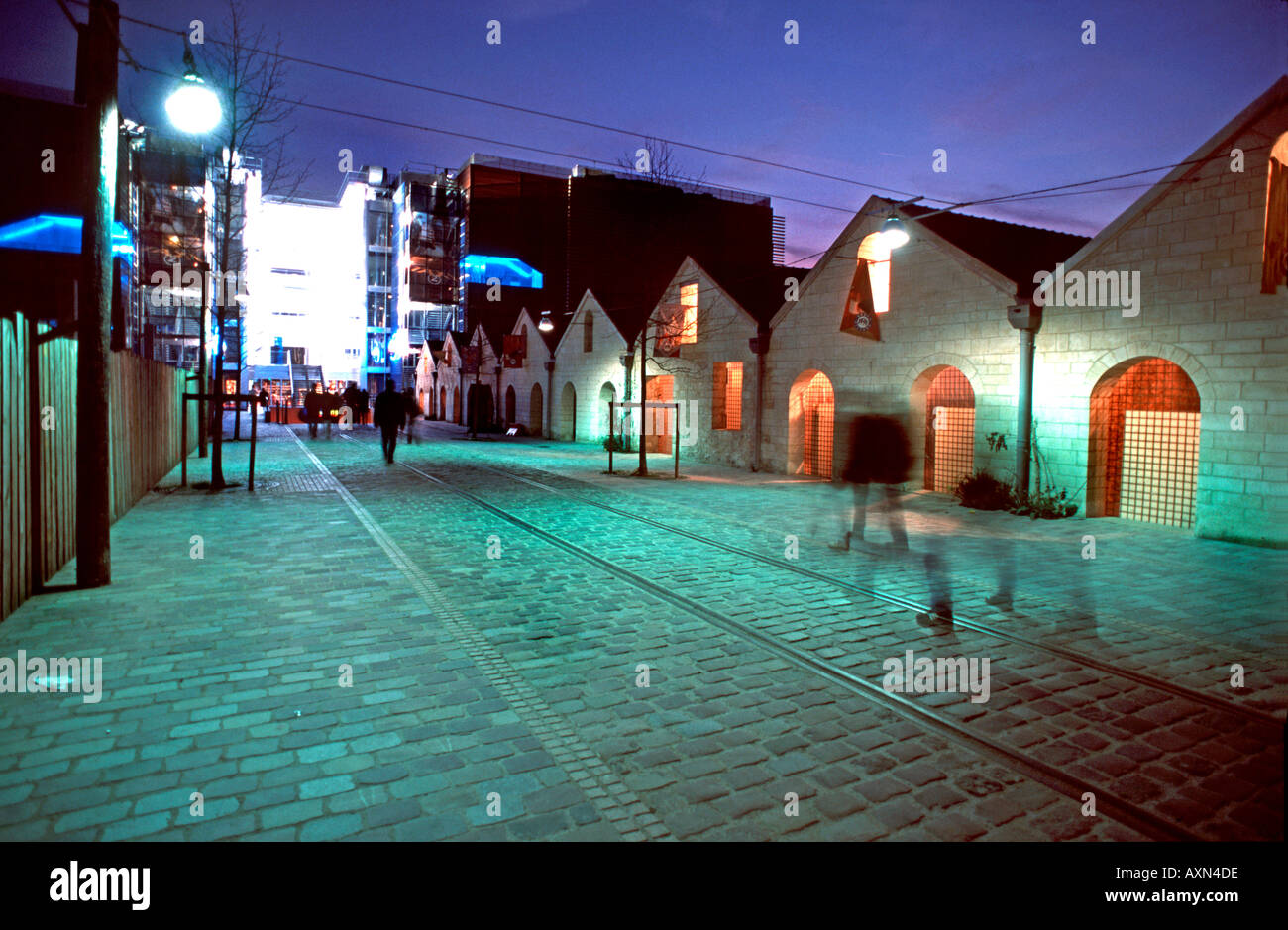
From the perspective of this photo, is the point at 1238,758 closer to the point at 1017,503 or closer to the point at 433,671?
the point at 433,671

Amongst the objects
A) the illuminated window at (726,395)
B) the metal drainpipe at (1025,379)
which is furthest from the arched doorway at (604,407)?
the metal drainpipe at (1025,379)

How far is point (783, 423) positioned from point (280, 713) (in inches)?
678

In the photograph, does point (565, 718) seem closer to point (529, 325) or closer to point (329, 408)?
point (329, 408)

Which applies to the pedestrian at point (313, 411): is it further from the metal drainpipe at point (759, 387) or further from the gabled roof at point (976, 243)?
the gabled roof at point (976, 243)

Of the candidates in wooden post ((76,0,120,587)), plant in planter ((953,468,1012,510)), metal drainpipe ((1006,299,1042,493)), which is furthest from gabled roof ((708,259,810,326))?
wooden post ((76,0,120,587))

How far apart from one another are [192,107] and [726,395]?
1673 centimetres

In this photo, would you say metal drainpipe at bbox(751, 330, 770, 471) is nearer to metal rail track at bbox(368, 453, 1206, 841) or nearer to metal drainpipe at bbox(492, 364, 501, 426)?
metal rail track at bbox(368, 453, 1206, 841)

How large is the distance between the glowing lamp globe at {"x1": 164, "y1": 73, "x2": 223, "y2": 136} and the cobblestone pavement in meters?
5.91

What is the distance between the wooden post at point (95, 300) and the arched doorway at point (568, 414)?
26.8 meters

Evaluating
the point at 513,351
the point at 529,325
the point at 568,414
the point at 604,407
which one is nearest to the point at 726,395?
the point at 604,407

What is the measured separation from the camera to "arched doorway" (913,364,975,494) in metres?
16.1

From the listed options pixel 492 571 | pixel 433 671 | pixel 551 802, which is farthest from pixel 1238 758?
pixel 492 571

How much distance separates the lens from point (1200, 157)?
1130 centimetres

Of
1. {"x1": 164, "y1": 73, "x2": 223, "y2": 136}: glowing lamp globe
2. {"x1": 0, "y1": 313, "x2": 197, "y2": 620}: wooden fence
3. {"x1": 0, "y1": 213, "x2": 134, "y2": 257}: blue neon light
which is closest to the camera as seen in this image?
{"x1": 0, "y1": 313, "x2": 197, "y2": 620}: wooden fence
